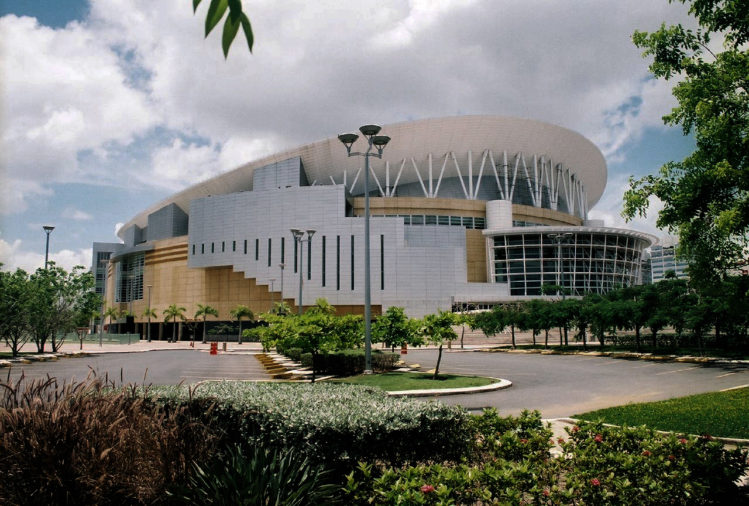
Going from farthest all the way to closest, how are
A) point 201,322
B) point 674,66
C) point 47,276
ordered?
point 201,322, point 47,276, point 674,66

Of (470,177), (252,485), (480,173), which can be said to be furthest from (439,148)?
(252,485)

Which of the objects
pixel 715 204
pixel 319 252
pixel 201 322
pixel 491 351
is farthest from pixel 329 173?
pixel 715 204

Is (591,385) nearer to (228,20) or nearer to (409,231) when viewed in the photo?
(228,20)

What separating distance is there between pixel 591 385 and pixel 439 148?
6750cm

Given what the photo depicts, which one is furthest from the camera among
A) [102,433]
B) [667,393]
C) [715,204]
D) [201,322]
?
[201,322]

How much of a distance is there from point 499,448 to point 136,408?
4642mm

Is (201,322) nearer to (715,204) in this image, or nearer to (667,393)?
(667,393)

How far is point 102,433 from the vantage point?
198 inches

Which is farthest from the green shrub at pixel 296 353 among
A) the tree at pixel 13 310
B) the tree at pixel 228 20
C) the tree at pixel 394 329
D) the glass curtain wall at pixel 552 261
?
the glass curtain wall at pixel 552 261

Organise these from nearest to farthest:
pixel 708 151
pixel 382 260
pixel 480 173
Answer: pixel 708 151 < pixel 382 260 < pixel 480 173

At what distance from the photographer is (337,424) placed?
19.4 ft

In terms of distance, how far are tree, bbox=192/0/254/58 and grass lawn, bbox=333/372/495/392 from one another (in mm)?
16747

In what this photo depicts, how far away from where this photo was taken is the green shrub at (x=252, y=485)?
14.9 feet

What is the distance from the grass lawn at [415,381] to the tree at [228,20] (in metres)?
16.7
